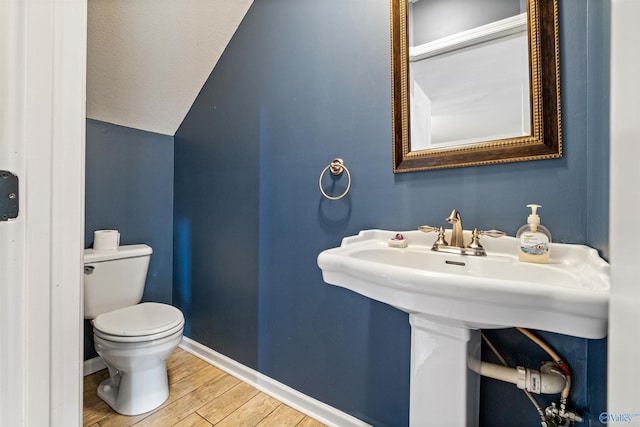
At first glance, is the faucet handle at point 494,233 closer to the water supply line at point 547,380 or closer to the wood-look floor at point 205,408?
the water supply line at point 547,380

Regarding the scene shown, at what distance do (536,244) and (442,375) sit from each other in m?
0.46

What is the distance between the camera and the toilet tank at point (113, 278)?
4.74 feet

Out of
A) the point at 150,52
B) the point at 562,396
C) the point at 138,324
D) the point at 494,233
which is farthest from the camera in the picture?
the point at 150,52

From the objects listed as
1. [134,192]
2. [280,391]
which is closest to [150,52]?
[134,192]

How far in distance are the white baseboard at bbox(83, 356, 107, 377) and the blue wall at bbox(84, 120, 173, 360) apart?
0.11 feet

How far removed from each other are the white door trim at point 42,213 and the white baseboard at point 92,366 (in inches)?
56.1

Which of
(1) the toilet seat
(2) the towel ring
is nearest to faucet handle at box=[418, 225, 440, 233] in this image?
(2) the towel ring

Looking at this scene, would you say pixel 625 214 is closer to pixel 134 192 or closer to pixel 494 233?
pixel 494 233

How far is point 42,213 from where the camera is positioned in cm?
50

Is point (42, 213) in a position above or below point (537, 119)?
below

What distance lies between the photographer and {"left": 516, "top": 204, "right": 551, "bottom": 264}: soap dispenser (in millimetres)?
762

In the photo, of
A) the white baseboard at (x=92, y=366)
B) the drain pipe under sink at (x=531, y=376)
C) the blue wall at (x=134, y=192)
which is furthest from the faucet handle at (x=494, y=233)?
the white baseboard at (x=92, y=366)

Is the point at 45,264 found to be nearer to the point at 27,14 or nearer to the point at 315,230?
the point at 27,14

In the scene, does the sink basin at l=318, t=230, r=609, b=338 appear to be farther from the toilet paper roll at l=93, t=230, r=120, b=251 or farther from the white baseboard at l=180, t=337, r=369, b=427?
the toilet paper roll at l=93, t=230, r=120, b=251
